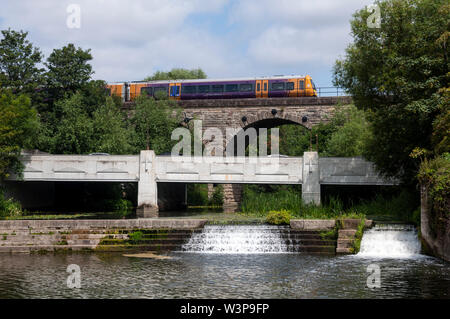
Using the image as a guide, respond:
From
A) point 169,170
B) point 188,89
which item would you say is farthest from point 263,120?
point 169,170

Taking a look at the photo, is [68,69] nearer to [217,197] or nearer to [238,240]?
[217,197]

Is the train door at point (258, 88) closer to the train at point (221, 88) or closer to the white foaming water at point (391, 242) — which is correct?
the train at point (221, 88)

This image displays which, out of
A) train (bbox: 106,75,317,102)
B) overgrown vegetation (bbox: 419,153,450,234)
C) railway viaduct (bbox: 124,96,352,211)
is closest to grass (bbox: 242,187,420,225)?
overgrown vegetation (bbox: 419,153,450,234)

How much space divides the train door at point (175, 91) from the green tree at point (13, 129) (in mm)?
16640

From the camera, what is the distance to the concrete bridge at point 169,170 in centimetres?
3136

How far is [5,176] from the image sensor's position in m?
30.9

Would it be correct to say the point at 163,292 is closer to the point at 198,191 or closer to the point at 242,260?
the point at 242,260

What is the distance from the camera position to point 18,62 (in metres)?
38.7

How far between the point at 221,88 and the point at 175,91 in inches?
169

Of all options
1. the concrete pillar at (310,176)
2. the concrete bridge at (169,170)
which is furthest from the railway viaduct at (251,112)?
A: the concrete pillar at (310,176)

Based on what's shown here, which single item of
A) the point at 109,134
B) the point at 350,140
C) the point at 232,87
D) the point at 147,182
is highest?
the point at 232,87

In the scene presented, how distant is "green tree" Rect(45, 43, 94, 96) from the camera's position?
40.1m

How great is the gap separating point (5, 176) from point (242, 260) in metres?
18.8
